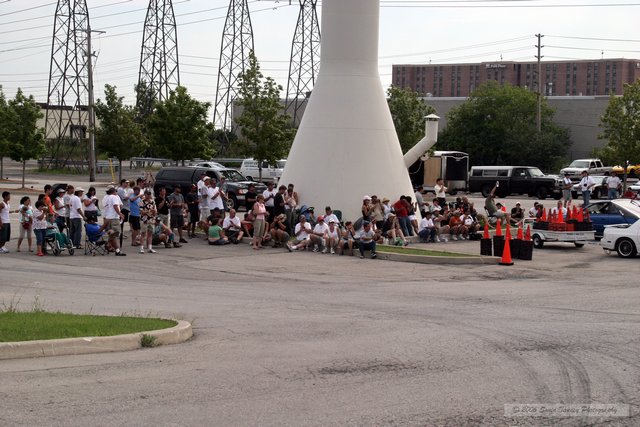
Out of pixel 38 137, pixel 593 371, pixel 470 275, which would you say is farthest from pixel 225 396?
pixel 38 137

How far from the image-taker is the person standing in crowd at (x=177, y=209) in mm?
24438

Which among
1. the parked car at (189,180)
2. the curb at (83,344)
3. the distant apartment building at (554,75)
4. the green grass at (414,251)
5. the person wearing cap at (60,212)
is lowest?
the green grass at (414,251)

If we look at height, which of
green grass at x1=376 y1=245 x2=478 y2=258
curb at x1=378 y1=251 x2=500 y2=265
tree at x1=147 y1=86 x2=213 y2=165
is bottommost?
curb at x1=378 y1=251 x2=500 y2=265

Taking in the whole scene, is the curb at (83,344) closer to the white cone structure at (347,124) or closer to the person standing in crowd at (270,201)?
the person standing in crowd at (270,201)

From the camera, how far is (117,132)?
60.7 m

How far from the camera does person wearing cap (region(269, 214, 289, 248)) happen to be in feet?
81.4

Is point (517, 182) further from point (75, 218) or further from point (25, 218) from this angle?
point (25, 218)

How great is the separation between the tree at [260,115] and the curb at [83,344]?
102ft

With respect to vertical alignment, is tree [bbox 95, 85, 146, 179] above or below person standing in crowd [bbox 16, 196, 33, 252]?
above

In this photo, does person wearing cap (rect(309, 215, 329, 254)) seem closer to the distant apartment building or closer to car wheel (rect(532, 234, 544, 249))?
car wheel (rect(532, 234, 544, 249))

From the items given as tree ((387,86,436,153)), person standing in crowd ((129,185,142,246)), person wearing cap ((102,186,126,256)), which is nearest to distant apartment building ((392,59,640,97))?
tree ((387,86,436,153))

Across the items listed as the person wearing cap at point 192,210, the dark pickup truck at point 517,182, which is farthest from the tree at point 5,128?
the person wearing cap at point 192,210

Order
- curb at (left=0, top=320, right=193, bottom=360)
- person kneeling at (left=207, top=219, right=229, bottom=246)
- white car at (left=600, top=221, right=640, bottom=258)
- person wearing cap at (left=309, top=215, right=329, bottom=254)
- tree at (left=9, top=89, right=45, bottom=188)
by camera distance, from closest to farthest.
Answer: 1. curb at (left=0, top=320, right=193, bottom=360)
2. white car at (left=600, top=221, right=640, bottom=258)
3. person wearing cap at (left=309, top=215, right=329, bottom=254)
4. person kneeling at (left=207, top=219, right=229, bottom=246)
5. tree at (left=9, top=89, right=45, bottom=188)

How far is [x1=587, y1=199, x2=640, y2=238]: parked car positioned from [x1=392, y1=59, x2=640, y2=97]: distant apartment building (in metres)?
151
